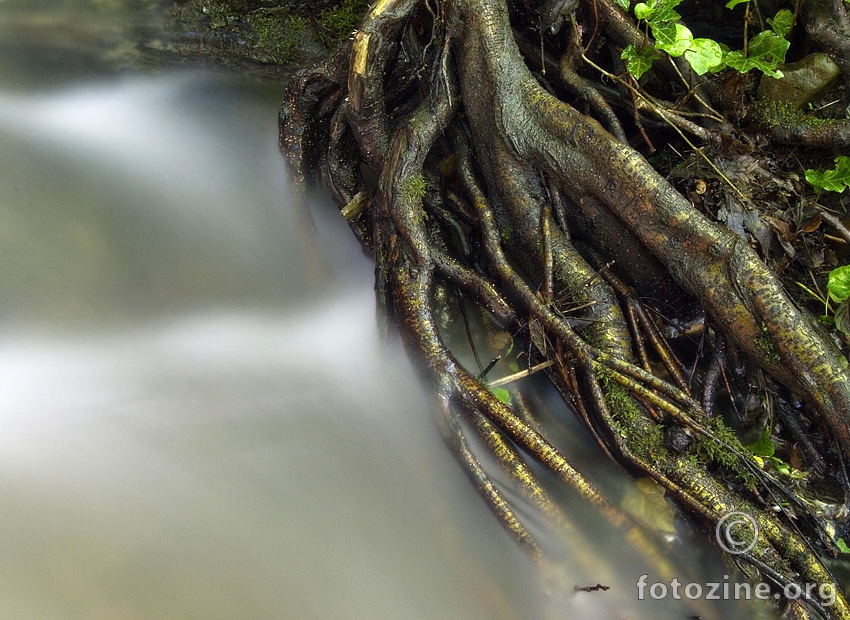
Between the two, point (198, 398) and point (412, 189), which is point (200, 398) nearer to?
point (198, 398)

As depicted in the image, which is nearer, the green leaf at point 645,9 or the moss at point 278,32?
the green leaf at point 645,9

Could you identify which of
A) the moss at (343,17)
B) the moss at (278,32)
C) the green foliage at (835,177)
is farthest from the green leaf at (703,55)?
the moss at (278,32)

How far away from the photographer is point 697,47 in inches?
101

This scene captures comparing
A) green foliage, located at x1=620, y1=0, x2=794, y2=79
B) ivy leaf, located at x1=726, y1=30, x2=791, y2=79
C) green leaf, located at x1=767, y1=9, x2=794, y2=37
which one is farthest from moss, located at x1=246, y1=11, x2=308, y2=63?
green leaf, located at x1=767, y1=9, x2=794, y2=37

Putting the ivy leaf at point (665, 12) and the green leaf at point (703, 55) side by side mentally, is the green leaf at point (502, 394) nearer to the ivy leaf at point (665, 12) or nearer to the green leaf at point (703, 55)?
the green leaf at point (703, 55)

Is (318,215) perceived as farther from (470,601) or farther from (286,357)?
(470,601)

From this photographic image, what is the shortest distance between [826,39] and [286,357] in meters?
2.97

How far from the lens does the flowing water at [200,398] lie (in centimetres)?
239

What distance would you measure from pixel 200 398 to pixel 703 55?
273cm

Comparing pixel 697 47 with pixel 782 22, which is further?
pixel 782 22

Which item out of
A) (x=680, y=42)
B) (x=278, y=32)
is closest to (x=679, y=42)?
(x=680, y=42)

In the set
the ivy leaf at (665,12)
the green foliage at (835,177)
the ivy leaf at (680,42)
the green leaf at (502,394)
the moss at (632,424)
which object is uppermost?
the ivy leaf at (665,12)

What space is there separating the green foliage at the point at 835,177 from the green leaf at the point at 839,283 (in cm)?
39

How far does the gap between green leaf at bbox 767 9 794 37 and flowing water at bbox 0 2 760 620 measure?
2187mm
